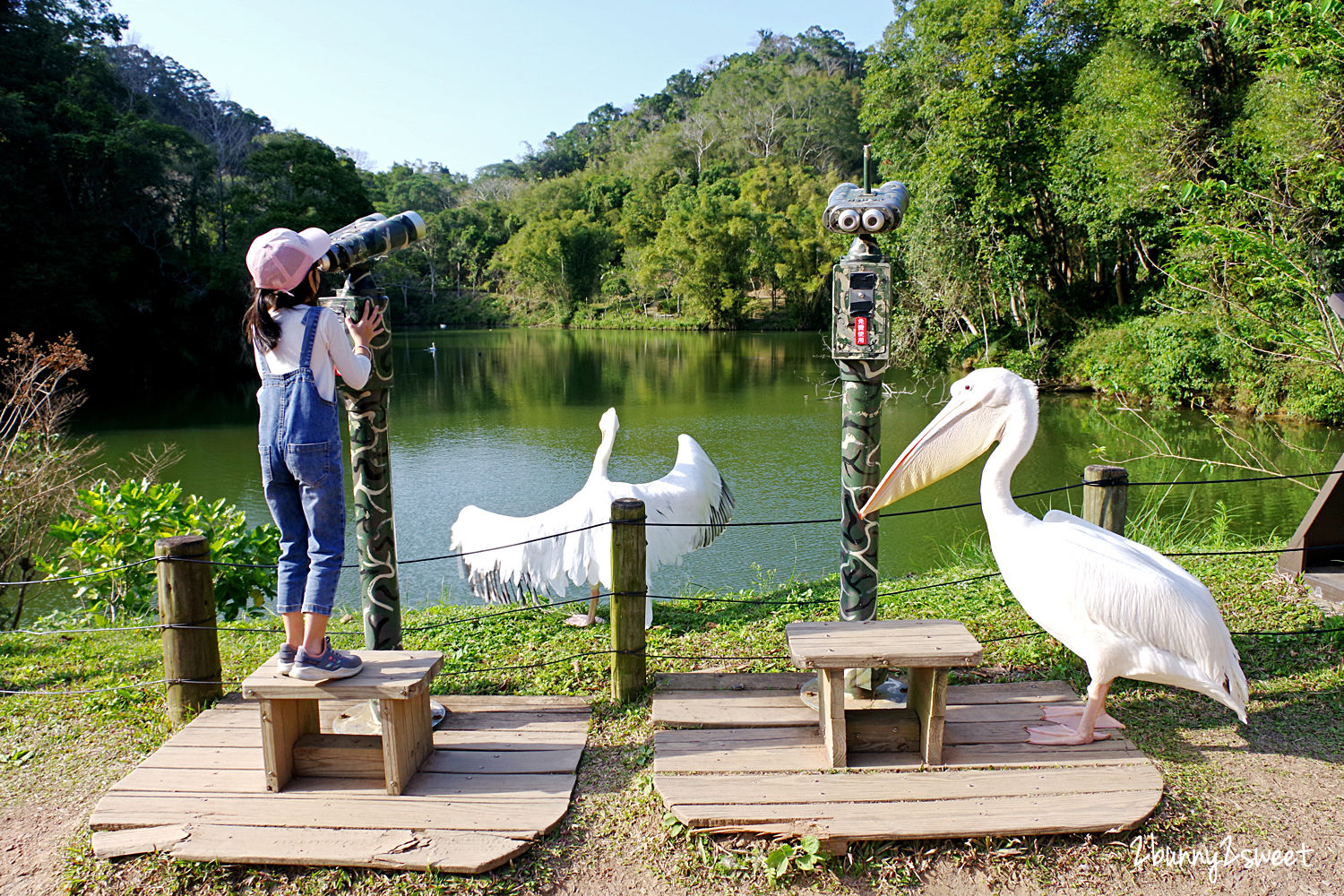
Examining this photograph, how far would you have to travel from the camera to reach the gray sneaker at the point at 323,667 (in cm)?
281

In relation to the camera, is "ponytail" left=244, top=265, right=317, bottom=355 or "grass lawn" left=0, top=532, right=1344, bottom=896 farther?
"ponytail" left=244, top=265, right=317, bottom=355

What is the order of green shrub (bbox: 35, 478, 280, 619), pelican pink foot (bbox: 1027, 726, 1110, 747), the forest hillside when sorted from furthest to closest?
1. the forest hillside
2. green shrub (bbox: 35, 478, 280, 619)
3. pelican pink foot (bbox: 1027, 726, 1110, 747)

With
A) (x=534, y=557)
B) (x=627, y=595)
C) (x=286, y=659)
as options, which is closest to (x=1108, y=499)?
(x=627, y=595)

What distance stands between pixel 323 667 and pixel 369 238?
158 centimetres

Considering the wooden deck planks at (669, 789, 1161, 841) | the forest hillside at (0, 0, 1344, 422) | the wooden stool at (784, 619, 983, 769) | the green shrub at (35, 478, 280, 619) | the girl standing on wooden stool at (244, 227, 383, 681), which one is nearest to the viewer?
the wooden deck planks at (669, 789, 1161, 841)

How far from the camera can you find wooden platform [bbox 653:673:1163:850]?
270 centimetres

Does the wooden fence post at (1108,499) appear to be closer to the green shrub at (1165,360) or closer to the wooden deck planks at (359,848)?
Answer: the wooden deck planks at (359,848)

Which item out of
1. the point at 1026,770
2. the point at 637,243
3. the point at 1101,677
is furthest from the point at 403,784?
the point at 637,243

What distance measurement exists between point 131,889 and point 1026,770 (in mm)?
2906

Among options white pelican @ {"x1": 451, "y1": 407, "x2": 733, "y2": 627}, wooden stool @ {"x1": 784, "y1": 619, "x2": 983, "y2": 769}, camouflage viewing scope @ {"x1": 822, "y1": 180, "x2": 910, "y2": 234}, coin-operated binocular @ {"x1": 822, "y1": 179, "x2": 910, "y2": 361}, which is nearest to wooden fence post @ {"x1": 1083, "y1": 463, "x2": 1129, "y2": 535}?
wooden stool @ {"x1": 784, "y1": 619, "x2": 983, "y2": 769}

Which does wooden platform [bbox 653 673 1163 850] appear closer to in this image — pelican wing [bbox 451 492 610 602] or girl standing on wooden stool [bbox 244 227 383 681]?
girl standing on wooden stool [bbox 244 227 383 681]

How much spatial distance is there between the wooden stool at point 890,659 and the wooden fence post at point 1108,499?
48.8 inches

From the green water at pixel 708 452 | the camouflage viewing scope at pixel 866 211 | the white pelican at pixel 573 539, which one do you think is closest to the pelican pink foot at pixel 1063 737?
the camouflage viewing scope at pixel 866 211

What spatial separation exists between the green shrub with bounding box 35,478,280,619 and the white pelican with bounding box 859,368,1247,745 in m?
4.13
